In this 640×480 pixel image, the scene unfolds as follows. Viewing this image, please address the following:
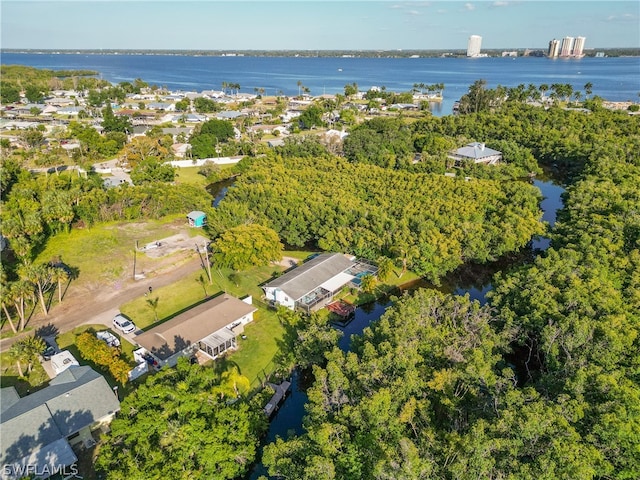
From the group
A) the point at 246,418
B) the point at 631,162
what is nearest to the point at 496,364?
the point at 246,418

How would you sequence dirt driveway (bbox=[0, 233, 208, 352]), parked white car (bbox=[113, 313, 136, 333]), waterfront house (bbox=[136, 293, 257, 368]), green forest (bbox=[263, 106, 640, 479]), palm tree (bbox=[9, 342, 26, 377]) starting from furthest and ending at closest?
1. dirt driveway (bbox=[0, 233, 208, 352])
2. parked white car (bbox=[113, 313, 136, 333])
3. waterfront house (bbox=[136, 293, 257, 368])
4. palm tree (bbox=[9, 342, 26, 377])
5. green forest (bbox=[263, 106, 640, 479])

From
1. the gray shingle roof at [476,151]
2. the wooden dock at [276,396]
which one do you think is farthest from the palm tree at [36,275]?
the gray shingle roof at [476,151]

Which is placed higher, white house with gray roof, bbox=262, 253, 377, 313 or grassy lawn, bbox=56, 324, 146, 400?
white house with gray roof, bbox=262, 253, 377, 313

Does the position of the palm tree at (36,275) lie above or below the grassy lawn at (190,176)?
above

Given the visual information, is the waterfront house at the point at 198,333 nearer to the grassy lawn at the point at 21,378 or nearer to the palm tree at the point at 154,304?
the palm tree at the point at 154,304

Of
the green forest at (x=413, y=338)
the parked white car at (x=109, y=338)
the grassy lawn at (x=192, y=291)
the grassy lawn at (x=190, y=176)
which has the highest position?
the green forest at (x=413, y=338)

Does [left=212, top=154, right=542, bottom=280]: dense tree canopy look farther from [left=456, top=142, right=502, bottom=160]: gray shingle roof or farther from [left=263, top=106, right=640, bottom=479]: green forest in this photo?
[left=456, top=142, right=502, bottom=160]: gray shingle roof

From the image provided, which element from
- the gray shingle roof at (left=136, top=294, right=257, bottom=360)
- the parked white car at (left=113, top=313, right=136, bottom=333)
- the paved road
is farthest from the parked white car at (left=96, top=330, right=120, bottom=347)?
the gray shingle roof at (left=136, top=294, right=257, bottom=360)
